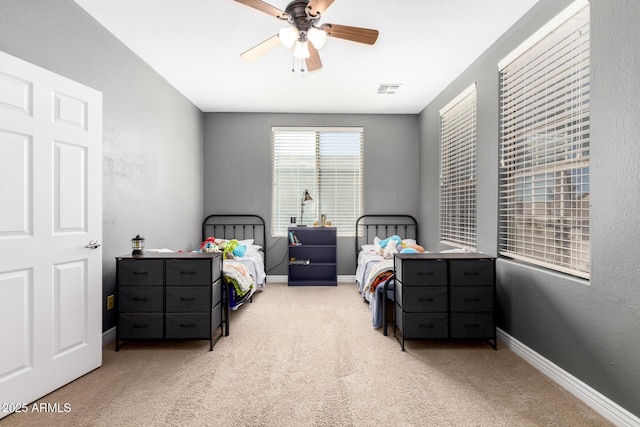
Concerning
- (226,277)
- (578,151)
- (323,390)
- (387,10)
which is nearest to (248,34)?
(387,10)

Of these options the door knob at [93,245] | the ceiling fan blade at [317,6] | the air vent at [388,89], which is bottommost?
the door knob at [93,245]

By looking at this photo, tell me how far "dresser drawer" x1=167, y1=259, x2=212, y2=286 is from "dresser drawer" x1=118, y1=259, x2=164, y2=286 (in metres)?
0.07

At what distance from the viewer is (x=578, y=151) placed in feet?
6.64

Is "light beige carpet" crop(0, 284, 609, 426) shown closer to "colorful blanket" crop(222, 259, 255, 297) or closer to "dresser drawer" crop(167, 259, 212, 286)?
"colorful blanket" crop(222, 259, 255, 297)

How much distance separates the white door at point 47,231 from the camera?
1.80 meters

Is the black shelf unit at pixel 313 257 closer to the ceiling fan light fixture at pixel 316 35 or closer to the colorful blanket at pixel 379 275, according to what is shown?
the colorful blanket at pixel 379 275

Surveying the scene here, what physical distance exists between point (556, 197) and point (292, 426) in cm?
218

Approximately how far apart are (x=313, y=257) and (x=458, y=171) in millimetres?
2498

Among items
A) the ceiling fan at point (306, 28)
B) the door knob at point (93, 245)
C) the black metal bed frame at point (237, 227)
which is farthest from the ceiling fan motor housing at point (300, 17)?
the black metal bed frame at point (237, 227)

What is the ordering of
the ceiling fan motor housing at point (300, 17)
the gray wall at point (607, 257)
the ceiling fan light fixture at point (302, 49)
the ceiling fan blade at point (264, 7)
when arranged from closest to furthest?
the gray wall at point (607, 257) → the ceiling fan blade at point (264, 7) → the ceiling fan motor housing at point (300, 17) → the ceiling fan light fixture at point (302, 49)

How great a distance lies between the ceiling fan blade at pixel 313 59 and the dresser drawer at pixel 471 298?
2.13 m

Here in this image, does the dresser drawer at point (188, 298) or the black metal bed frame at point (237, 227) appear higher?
the black metal bed frame at point (237, 227)

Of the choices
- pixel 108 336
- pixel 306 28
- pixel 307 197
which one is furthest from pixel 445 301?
pixel 307 197

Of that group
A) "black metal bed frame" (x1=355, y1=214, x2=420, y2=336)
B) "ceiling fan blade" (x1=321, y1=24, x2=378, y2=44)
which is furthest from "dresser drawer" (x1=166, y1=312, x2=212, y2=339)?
"black metal bed frame" (x1=355, y1=214, x2=420, y2=336)
